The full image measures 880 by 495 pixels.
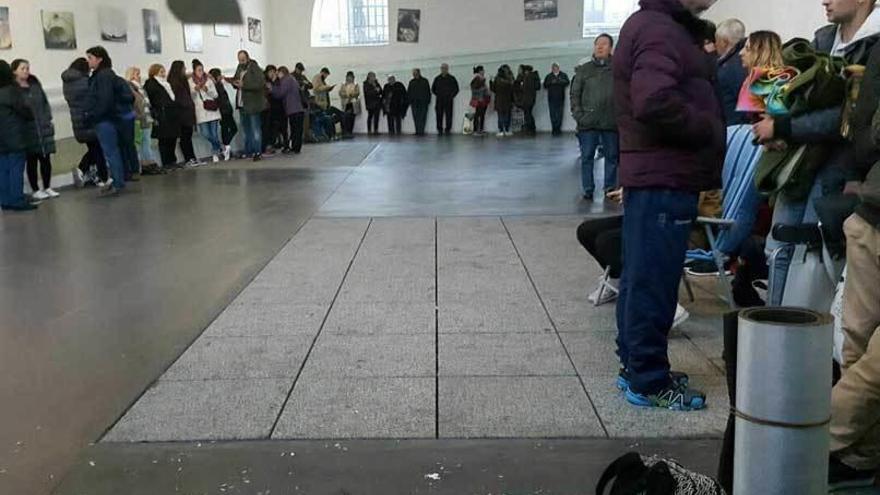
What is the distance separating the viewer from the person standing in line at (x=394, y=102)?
22484 millimetres

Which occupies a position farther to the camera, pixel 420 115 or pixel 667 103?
pixel 420 115

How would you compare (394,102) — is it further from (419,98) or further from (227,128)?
(227,128)

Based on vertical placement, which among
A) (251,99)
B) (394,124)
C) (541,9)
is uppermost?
(541,9)

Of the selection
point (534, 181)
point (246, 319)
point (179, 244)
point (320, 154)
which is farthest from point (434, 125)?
point (246, 319)

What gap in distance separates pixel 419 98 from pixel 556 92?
385 cm

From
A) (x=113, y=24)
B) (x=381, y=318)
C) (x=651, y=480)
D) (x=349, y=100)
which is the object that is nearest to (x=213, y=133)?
(x=113, y=24)

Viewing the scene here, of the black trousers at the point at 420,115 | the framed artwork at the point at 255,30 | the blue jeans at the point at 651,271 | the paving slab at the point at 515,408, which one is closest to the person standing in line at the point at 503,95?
the black trousers at the point at 420,115

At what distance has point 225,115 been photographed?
51.8 ft

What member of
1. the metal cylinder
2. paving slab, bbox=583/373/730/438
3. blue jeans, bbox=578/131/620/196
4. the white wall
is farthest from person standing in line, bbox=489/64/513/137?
the metal cylinder

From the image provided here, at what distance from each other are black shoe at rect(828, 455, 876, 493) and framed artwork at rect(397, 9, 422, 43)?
21.6 metres

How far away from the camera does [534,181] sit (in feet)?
36.9

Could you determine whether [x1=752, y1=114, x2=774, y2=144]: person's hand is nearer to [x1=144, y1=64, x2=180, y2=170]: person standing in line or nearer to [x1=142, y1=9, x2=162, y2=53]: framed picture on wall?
[x1=144, y1=64, x2=180, y2=170]: person standing in line

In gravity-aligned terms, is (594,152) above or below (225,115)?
below

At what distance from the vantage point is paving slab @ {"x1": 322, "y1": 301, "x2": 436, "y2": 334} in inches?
181
